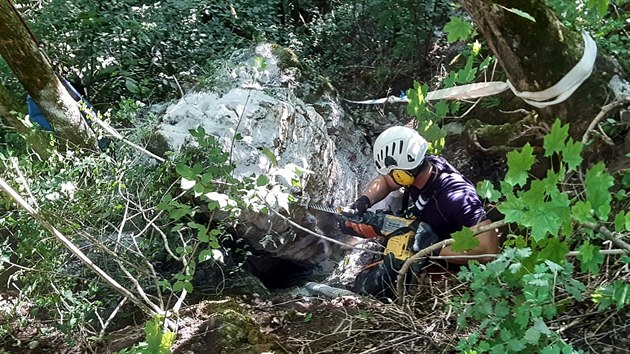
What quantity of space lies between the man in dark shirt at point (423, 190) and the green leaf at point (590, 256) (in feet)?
5.12

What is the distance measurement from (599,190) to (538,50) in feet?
4.35

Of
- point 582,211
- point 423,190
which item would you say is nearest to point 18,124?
point 423,190

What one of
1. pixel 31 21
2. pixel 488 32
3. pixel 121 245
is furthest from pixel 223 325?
pixel 31 21

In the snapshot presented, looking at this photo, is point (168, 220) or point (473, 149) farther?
point (473, 149)

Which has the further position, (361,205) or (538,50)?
(361,205)

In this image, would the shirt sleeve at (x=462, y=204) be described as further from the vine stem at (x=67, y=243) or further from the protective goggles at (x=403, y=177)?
the vine stem at (x=67, y=243)

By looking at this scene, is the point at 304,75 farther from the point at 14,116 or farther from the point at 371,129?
the point at 14,116

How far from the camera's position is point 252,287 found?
3947 mm

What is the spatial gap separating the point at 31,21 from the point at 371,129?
3156 millimetres

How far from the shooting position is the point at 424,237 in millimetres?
3553

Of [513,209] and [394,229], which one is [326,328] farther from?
[513,209]

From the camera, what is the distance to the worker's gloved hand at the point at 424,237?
3527 mm

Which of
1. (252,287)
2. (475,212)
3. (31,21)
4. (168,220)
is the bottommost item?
(252,287)

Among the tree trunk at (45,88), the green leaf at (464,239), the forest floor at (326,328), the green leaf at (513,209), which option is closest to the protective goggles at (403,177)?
the forest floor at (326,328)
